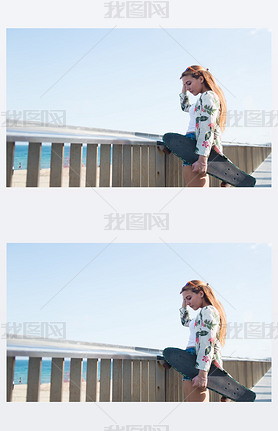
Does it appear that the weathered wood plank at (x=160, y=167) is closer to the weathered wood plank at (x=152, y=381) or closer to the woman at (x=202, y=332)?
the woman at (x=202, y=332)

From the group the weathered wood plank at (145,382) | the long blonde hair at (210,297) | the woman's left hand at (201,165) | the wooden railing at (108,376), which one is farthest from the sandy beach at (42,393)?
the woman's left hand at (201,165)

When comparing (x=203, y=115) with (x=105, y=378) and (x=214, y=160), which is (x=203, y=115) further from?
(x=105, y=378)

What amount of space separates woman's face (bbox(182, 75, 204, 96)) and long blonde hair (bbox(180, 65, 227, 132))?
0.05ft

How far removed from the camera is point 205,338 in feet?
8.82

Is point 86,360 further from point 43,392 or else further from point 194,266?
point 194,266

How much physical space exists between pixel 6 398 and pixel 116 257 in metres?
0.80

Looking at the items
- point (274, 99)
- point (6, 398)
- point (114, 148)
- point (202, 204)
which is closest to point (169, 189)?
point (202, 204)

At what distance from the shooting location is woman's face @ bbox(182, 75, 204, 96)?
2.96 metres

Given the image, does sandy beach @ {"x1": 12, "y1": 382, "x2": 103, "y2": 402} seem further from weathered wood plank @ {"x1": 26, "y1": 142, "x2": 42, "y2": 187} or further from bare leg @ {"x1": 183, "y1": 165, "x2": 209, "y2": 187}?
bare leg @ {"x1": 183, "y1": 165, "x2": 209, "y2": 187}

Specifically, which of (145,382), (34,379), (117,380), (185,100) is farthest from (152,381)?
(185,100)

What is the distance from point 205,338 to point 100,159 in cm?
94
